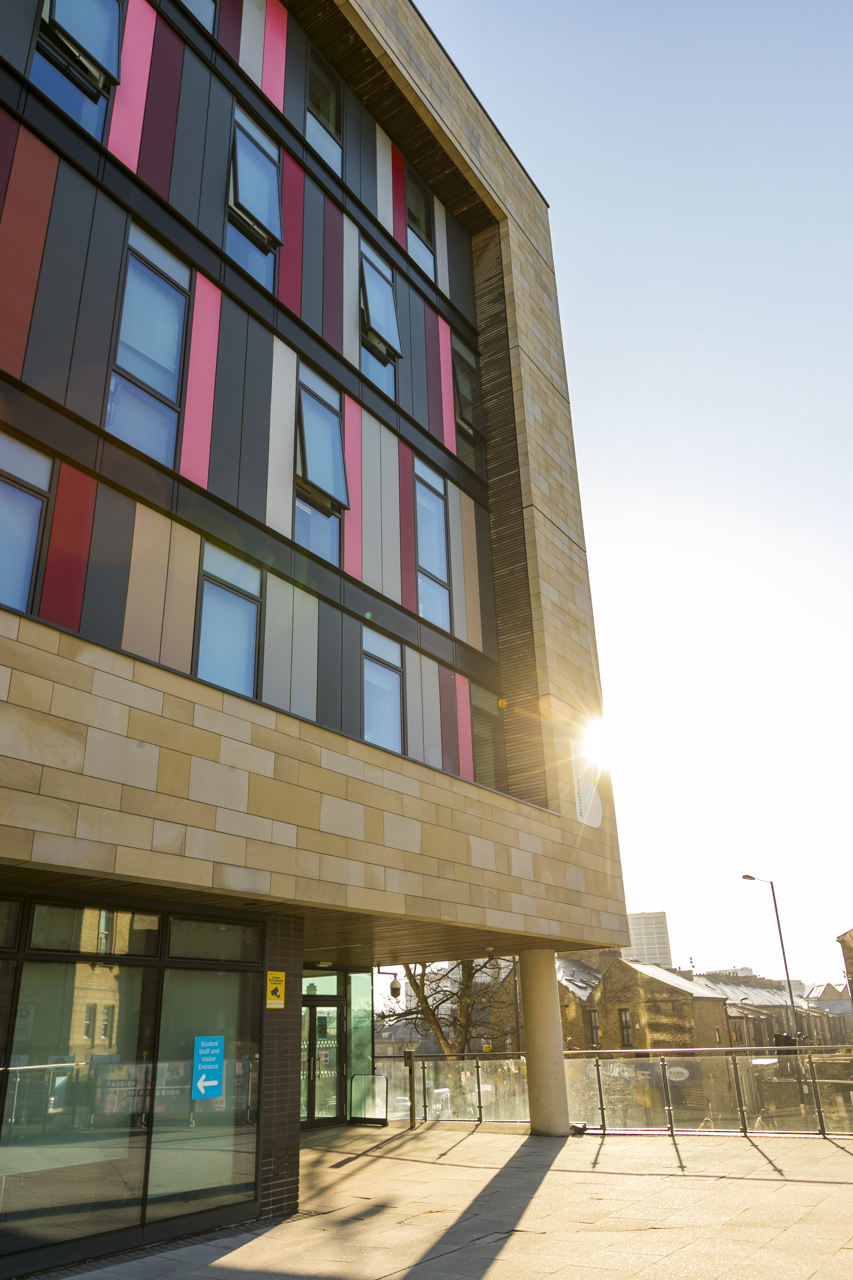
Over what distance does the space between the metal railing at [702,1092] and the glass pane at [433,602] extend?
8365 millimetres

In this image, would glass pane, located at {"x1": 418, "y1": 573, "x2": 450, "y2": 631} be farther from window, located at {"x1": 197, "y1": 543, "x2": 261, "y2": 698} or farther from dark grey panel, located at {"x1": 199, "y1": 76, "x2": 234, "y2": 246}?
dark grey panel, located at {"x1": 199, "y1": 76, "x2": 234, "y2": 246}

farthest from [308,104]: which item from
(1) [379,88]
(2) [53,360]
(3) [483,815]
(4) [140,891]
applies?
(4) [140,891]

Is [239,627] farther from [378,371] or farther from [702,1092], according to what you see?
[702,1092]

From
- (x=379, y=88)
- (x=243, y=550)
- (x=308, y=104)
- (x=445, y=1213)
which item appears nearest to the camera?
(x=445, y=1213)

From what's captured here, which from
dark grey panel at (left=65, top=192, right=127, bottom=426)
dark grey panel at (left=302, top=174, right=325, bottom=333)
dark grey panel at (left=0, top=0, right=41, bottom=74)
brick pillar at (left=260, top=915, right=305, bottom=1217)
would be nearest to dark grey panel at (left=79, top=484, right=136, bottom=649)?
dark grey panel at (left=65, top=192, right=127, bottom=426)

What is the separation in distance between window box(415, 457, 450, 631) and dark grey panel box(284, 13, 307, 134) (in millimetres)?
6091

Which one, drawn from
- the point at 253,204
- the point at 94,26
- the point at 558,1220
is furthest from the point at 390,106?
the point at 558,1220

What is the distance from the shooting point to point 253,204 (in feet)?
43.4

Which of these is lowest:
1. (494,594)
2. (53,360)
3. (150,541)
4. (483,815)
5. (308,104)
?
(483,815)

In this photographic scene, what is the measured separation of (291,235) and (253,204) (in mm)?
1024

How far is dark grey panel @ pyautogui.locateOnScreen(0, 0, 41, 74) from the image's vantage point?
10.1 meters

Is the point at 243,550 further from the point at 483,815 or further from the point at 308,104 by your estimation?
the point at 308,104

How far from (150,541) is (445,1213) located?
27.5 ft

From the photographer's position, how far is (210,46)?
1328cm
